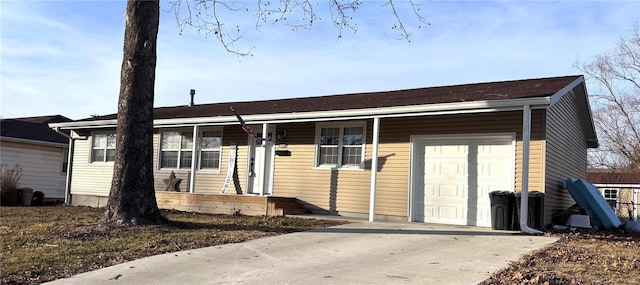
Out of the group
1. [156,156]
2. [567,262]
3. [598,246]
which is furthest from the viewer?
[156,156]

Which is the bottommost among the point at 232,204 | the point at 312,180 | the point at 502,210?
the point at 232,204

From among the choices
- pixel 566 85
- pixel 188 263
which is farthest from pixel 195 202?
pixel 566 85

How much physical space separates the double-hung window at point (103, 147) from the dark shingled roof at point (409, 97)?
1.88 m

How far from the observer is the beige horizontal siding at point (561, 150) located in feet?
38.7

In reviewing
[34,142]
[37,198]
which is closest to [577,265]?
[37,198]

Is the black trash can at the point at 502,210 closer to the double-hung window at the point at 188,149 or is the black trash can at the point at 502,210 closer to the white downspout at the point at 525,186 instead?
the white downspout at the point at 525,186

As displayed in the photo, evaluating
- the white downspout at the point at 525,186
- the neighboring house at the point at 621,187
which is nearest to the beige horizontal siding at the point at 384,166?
the white downspout at the point at 525,186

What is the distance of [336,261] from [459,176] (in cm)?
584

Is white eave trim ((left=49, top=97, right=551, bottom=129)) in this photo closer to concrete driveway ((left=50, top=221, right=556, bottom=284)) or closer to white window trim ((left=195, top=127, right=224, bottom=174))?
white window trim ((left=195, top=127, right=224, bottom=174))

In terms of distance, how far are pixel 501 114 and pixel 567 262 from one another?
5.36 m

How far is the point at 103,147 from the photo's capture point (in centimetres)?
1905

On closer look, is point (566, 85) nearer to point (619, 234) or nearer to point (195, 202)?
point (619, 234)

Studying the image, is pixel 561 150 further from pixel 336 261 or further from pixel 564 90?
pixel 336 261

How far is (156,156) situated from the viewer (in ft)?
57.7
